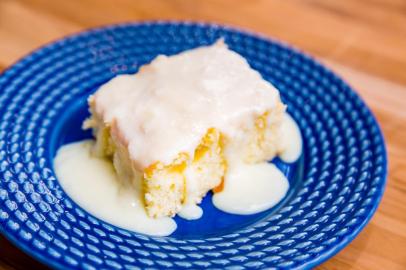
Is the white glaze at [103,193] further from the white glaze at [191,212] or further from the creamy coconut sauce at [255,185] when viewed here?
the creamy coconut sauce at [255,185]

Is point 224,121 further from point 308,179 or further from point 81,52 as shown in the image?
point 81,52

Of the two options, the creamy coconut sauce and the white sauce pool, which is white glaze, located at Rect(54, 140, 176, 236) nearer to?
the white sauce pool

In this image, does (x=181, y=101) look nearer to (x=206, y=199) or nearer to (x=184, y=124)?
(x=184, y=124)

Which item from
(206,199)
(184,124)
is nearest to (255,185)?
(206,199)

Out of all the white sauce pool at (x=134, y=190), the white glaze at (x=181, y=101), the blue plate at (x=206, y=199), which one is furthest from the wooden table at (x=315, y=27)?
the white glaze at (x=181, y=101)

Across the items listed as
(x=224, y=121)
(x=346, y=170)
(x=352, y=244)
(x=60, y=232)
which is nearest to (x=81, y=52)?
(x=224, y=121)
